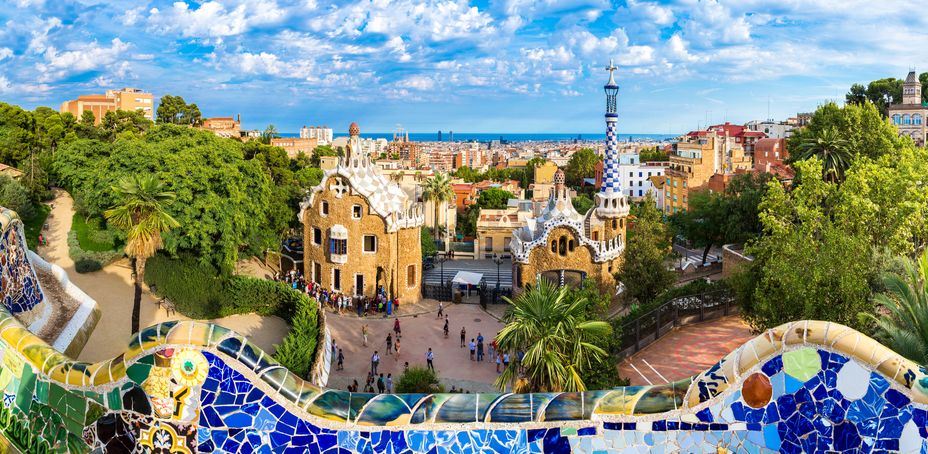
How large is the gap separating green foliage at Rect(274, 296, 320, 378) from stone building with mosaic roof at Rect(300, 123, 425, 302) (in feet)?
25.9

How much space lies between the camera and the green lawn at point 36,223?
1377 inches

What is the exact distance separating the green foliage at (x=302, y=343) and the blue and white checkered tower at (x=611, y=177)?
51.5ft

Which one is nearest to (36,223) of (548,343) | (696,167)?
(548,343)

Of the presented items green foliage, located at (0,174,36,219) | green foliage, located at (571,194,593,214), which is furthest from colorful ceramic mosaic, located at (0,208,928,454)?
green foliage, located at (571,194,593,214)

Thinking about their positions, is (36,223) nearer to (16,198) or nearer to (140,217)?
(16,198)

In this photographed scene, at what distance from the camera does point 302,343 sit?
21750 millimetres

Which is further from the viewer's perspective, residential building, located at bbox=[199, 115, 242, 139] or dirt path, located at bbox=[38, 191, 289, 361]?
residential building, located at bbox=[199, 115, 242, 139]

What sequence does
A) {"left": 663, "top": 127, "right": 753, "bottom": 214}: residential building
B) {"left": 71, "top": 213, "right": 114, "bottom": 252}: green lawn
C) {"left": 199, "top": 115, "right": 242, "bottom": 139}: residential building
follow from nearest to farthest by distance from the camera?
{"left": 71, "top": 213, "right": 114, "bottom": 252}: green lawn, {"left": 663, "top": 127, "right": 753, "bottom": 214}: residential building, {"left": 199, "top": 115, "right": 242, "bottom": 139}: residential building

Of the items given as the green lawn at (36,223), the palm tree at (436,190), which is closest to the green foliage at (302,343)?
the green lawn at (36,223)

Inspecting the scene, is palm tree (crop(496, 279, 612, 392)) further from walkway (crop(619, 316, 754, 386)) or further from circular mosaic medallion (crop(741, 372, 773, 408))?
circular mosaic medallion (crop(741, 372, 773, 408))

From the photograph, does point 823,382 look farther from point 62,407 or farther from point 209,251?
point 209,251

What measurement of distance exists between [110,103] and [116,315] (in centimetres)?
9405

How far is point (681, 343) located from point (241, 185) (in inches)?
834

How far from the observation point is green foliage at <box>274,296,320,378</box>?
20.0 meters
